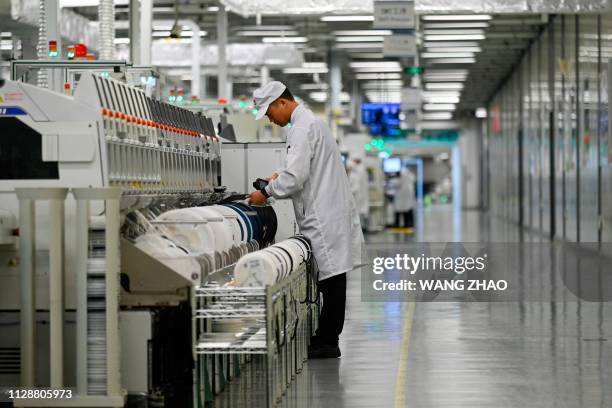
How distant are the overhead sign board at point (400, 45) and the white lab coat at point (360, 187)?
11.1ft

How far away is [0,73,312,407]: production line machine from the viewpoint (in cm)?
522

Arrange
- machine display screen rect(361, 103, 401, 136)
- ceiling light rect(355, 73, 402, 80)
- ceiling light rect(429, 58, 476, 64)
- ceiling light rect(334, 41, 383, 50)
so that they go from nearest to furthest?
ceiling light rect(334, 41, 383, 50) < ceiling light rect(429, 58, 476, 64) < machine display screen rect(361, 103, 401, 136) < ceiling light rect(355, 73, 402, 80)

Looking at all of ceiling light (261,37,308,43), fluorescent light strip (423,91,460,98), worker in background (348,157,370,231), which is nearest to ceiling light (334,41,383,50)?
ceiling light (261,37,308,43)

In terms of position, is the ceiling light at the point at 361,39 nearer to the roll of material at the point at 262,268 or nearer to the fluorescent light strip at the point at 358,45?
the fluorescent light strip at the point at 358,45

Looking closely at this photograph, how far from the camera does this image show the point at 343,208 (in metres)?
7.47

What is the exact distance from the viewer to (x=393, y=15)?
17.2 meters

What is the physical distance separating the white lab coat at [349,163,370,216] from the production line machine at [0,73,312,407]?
17.5 meters

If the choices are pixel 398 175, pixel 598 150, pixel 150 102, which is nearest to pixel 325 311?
pixel 150 102

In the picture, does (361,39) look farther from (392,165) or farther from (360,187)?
(392,165)

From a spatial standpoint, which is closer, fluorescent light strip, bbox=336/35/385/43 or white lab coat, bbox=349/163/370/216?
white lab coat, bbox=349/163/370/216

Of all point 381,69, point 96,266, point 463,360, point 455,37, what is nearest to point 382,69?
point 381,69

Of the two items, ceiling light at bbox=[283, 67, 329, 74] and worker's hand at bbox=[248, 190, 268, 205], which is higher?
ceiling light at bbox=[283, 67, 329, 74]

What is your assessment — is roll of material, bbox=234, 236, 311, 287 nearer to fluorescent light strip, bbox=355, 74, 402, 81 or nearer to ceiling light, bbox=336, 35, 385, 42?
ceiling light, bbox=336, 35, 385, 42

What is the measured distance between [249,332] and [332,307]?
5.86ft
